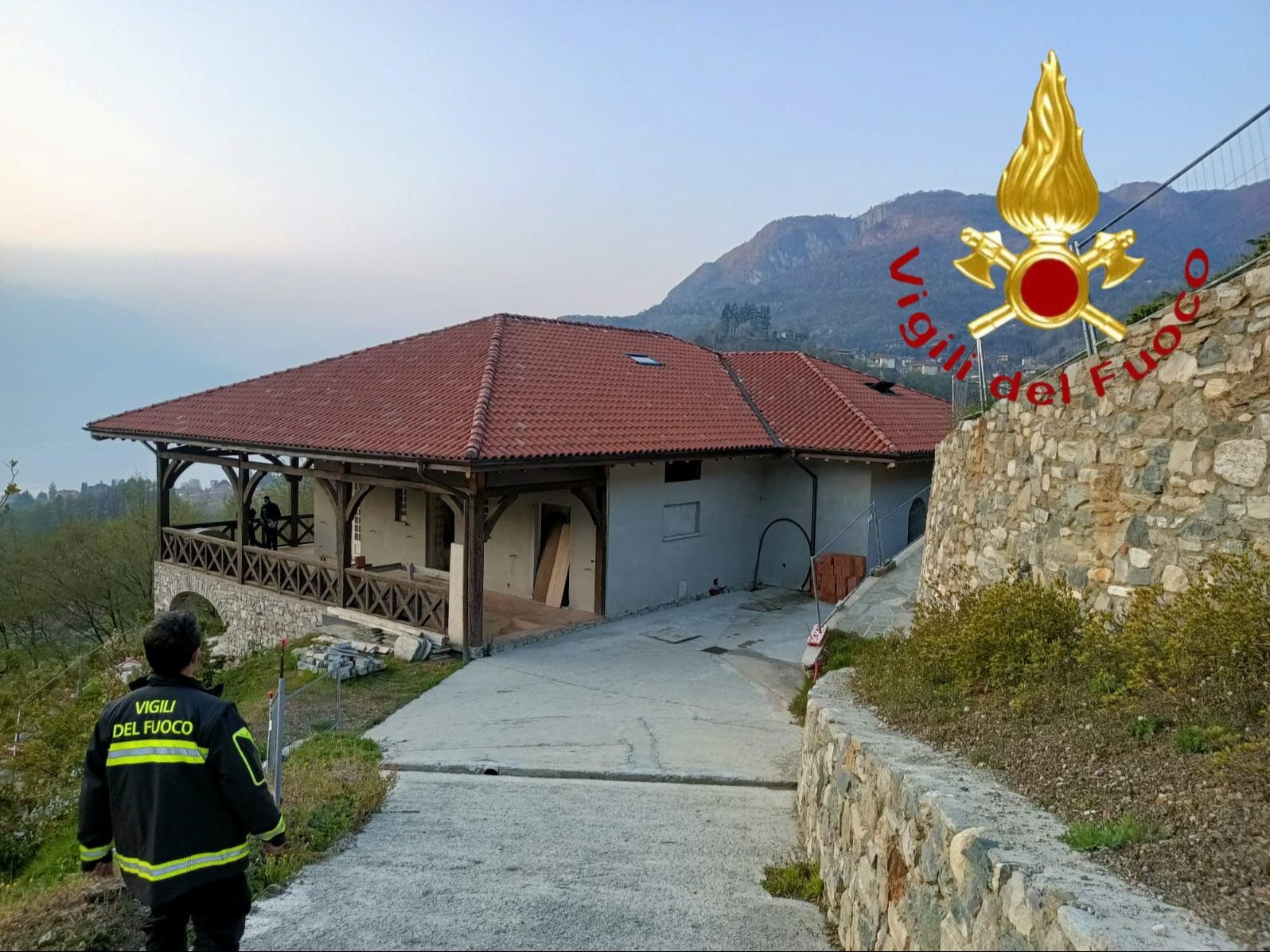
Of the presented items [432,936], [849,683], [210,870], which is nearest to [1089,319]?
[849,683]

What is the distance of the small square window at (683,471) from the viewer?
582 inches

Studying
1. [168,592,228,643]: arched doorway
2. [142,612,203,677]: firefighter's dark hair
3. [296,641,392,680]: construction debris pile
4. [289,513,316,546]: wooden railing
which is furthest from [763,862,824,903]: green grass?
[289,513,316,546]: wooden railing

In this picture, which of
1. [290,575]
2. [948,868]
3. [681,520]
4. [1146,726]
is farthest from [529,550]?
[948,868]

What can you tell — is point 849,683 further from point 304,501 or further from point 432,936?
point 304,501

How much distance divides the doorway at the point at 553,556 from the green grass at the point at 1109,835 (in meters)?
11.2

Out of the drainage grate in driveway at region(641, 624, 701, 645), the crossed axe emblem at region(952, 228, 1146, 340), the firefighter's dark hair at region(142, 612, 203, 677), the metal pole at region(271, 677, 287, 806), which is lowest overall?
the drainage grate in driveway at region(641, 624, 701, 645)

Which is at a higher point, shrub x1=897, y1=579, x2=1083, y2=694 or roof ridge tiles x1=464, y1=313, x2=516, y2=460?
roof ridge tiles x1=464, y1=313, x2=516, y2=460

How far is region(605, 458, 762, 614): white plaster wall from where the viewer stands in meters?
13.8

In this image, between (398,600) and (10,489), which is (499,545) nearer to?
(398,600)

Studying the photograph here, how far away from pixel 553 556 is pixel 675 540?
7.05ft

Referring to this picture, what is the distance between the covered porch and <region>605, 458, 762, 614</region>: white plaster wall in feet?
1.41

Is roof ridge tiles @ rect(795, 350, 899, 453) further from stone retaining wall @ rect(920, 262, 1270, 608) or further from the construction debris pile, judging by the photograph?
A: the construction debris pile

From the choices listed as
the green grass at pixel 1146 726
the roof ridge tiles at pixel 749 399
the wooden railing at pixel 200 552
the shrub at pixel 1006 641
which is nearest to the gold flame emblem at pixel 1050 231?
the shrub at pixel 1006 641

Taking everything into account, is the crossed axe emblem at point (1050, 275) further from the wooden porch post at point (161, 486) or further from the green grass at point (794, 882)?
the wooden porch post at point (161, 486)
